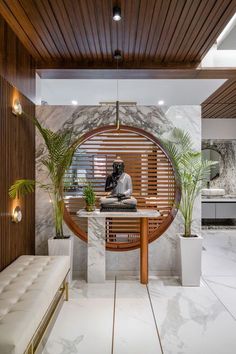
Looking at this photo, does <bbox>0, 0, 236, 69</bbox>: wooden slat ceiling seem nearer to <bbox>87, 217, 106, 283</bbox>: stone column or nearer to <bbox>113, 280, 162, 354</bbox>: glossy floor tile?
<bbox>87, 217, 106, 283</bbox>: stone column

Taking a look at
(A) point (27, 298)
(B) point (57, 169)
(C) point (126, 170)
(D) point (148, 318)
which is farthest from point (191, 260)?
(A) point (27, 298)

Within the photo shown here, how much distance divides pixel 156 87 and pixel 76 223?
2.94 meters

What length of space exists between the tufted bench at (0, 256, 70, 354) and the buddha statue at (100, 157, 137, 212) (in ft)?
3.10

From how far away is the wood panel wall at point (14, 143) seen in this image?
9.77 feet

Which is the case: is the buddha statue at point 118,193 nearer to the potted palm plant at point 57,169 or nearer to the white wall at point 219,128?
the potted palm plant at point 57,169

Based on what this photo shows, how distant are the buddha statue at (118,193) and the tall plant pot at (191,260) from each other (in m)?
0.87

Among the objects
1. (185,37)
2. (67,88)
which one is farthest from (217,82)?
(67,88)

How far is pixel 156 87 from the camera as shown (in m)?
5.19

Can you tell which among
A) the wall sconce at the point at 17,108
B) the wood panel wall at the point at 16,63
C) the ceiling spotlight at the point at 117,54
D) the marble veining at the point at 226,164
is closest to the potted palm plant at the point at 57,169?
the wall sconce at the point at 17,108

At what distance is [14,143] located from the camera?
130 inches

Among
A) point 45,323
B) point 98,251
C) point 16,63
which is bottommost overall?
point 45,323

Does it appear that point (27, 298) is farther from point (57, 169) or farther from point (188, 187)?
point (188, 187)

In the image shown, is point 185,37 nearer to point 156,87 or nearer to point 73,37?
point 73,37

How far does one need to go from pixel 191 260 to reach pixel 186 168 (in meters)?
1.30
